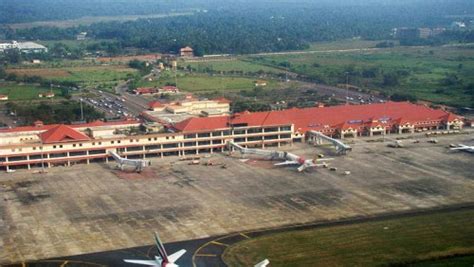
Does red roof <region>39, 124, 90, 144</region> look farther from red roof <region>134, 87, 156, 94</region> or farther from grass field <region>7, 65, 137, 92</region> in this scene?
grass field <region>7, 65, 137, 92</region>

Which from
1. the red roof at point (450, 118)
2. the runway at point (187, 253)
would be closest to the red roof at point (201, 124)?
the runway at point (187, 253)

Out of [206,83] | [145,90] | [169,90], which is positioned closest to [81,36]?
[206,83]

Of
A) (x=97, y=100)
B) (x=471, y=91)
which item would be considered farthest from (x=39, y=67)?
(x=471, y=91)

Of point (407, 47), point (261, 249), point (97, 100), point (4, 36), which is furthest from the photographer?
point (4, 36)

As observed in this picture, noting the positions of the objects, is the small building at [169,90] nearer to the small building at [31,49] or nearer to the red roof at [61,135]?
the red roof at [61,135]

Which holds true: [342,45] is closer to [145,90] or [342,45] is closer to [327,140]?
[145,90]

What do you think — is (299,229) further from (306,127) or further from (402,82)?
(402,82)

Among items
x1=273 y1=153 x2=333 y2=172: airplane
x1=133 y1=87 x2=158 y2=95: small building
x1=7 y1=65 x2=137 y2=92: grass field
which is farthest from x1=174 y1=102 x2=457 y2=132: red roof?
x1=7 y1=65 x2=137 y2=92: grass field
